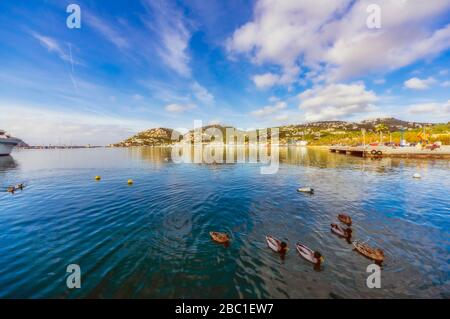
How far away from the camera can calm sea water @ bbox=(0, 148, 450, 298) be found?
480 inches

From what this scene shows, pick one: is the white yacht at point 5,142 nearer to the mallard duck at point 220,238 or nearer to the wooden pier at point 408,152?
the mallard duck at point 220,238

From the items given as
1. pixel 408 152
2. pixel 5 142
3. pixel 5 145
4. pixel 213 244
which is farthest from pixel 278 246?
pixel 5 145

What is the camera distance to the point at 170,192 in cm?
3497

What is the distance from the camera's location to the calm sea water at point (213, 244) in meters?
12.2

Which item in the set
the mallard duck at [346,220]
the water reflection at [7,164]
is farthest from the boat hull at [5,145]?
the mallard duck at [346,220]

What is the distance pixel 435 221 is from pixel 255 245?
22.3m

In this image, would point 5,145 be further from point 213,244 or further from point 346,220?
point 346,220

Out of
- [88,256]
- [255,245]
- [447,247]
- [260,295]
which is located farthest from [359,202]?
[88,256]

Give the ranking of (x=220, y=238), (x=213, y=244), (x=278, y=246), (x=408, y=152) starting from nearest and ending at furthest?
(x=278, y=246)
(x=213, y=244)
(x=220, y=238)
(x=408, y=152)

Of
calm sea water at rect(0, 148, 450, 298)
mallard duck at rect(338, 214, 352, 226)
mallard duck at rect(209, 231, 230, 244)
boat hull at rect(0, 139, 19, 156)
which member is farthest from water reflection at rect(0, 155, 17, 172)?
mallard duck at rect(338, 214, 352, 226)

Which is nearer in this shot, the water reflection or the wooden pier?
the water reflection

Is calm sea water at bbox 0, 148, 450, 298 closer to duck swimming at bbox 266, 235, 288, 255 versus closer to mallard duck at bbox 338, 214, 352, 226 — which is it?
duck swimming at bbox 266, 235, 288, 255

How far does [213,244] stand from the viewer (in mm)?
17297

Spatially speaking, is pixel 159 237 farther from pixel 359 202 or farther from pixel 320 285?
pixel 359 202
